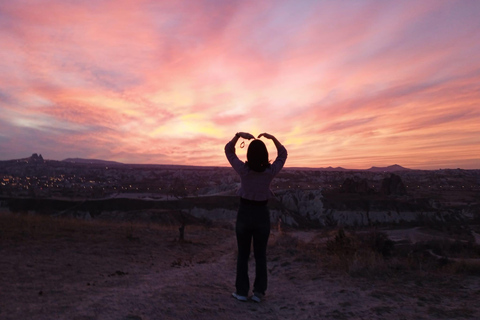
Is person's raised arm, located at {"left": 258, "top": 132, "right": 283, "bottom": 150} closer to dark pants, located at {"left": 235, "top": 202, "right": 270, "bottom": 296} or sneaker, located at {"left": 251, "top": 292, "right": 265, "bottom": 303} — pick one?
dark pants, located at {"left": 235, "top": 202, "right": 270, "bottom": 296}

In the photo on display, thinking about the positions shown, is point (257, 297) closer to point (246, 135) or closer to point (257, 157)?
point (257, 157)

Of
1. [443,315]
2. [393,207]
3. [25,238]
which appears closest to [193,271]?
[443,315]

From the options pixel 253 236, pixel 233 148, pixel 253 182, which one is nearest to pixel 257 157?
pixel 253 182

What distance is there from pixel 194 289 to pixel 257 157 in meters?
2.61

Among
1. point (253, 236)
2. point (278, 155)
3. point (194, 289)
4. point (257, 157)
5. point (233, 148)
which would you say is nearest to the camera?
point (257, 157)

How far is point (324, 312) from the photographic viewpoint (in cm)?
462

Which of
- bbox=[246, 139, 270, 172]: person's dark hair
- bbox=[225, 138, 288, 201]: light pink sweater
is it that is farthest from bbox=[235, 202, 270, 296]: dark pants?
bbox=[246, 139, 270, 172]: person's dark hair

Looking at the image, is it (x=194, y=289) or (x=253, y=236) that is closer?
(x=253, y=236)

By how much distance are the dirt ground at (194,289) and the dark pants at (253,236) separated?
31 centimetres

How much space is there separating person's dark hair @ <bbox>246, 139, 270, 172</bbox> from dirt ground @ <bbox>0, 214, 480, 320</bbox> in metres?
2.06

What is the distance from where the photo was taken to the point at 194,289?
223 inches

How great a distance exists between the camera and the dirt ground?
14.9ft

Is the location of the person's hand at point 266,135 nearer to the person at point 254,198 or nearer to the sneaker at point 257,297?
the person at point 254,198

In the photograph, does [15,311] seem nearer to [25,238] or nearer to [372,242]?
[25,238]
